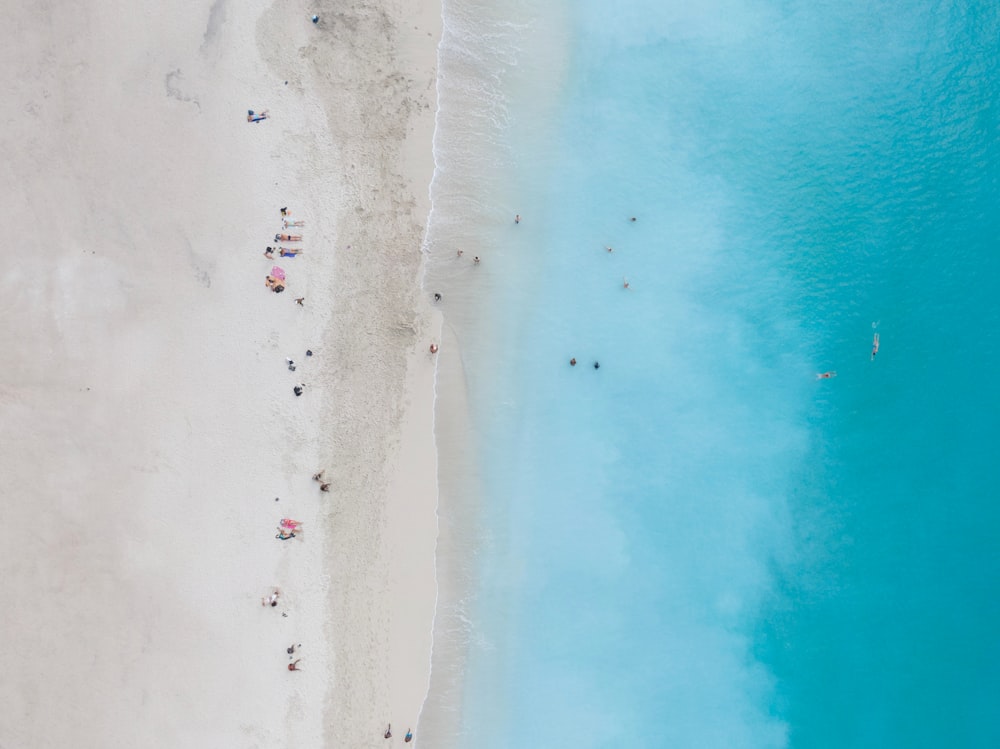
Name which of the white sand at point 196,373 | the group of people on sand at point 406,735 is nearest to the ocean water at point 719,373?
the group of people on sand at point 406,735

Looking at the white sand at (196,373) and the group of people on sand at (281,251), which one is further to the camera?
the group of people on sand at (281,251)

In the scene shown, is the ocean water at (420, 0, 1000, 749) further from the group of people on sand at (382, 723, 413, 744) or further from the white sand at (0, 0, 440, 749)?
the white sand at (0, 0, 440, 749)

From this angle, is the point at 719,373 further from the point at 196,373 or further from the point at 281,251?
the point at 196,373

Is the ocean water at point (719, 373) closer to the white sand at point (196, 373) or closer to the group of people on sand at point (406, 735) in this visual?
the group of people on sand at point (406, 735)

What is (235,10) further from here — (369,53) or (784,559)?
(784,559)

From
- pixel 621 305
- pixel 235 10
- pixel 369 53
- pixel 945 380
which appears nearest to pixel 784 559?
pixel 945 380

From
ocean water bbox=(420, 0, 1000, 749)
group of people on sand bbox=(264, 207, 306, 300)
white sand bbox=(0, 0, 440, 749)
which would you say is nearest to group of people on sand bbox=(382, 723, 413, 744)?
white sand bbox=(0, 0, 440, 749)

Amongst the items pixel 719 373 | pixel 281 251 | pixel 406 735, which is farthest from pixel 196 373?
pixel 719 373
